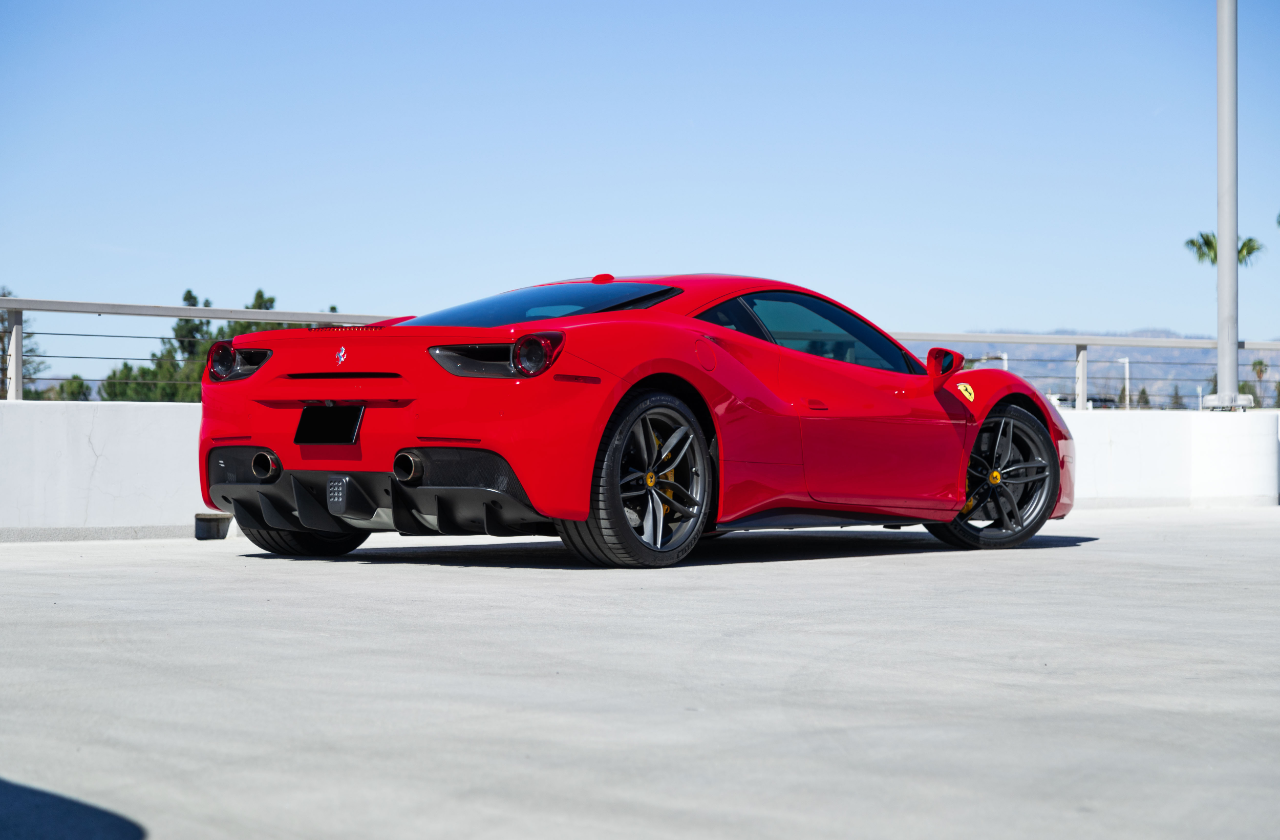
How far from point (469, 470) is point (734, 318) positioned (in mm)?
1581

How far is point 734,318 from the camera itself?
6.42 meters

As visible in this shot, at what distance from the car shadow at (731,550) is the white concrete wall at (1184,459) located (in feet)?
12.3

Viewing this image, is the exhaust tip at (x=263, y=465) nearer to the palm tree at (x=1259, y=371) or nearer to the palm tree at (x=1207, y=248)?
the palm tree at (x=1259, y=371)

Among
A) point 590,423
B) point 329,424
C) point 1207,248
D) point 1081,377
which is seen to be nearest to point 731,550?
point 590,423

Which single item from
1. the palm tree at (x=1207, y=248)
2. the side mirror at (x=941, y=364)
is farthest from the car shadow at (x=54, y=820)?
the palm tree at (x=1207, y=248)

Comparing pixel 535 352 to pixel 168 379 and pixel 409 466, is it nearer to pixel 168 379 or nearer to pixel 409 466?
pixel 409 466

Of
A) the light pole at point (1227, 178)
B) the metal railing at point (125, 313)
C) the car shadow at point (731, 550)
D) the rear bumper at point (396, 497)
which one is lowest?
the car shadow at point (731, 550)

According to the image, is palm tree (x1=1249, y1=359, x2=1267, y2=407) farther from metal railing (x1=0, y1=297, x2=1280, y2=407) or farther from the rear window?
the rear window

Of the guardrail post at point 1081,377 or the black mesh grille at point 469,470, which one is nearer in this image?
the black mesh grille at point 469,470

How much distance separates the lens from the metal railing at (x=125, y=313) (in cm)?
858

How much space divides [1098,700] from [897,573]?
9.40 ft

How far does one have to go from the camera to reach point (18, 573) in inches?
225

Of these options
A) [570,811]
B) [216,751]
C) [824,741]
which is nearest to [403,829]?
[570,811]

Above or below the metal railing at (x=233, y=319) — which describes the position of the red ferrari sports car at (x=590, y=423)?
below
